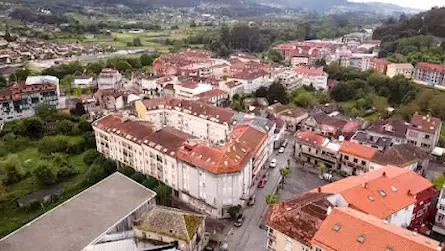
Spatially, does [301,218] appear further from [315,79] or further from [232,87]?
[315,79]

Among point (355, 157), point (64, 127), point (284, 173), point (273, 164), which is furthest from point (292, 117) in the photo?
point (64, 127)

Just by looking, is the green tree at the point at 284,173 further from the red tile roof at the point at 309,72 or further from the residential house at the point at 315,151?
the red tile roof at the point at 309,72

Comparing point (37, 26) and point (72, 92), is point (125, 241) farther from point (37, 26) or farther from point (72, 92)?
point (37, 26)

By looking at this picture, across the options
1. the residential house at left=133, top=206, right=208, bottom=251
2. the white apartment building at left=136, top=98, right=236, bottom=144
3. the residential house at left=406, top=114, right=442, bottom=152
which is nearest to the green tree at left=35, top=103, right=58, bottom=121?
the white apartment building at left=136, top=98, right=236, bottom=144

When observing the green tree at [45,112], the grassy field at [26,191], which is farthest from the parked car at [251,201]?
the green tree at [45,112]

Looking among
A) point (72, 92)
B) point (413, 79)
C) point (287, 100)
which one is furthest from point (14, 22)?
point (413, 79)
